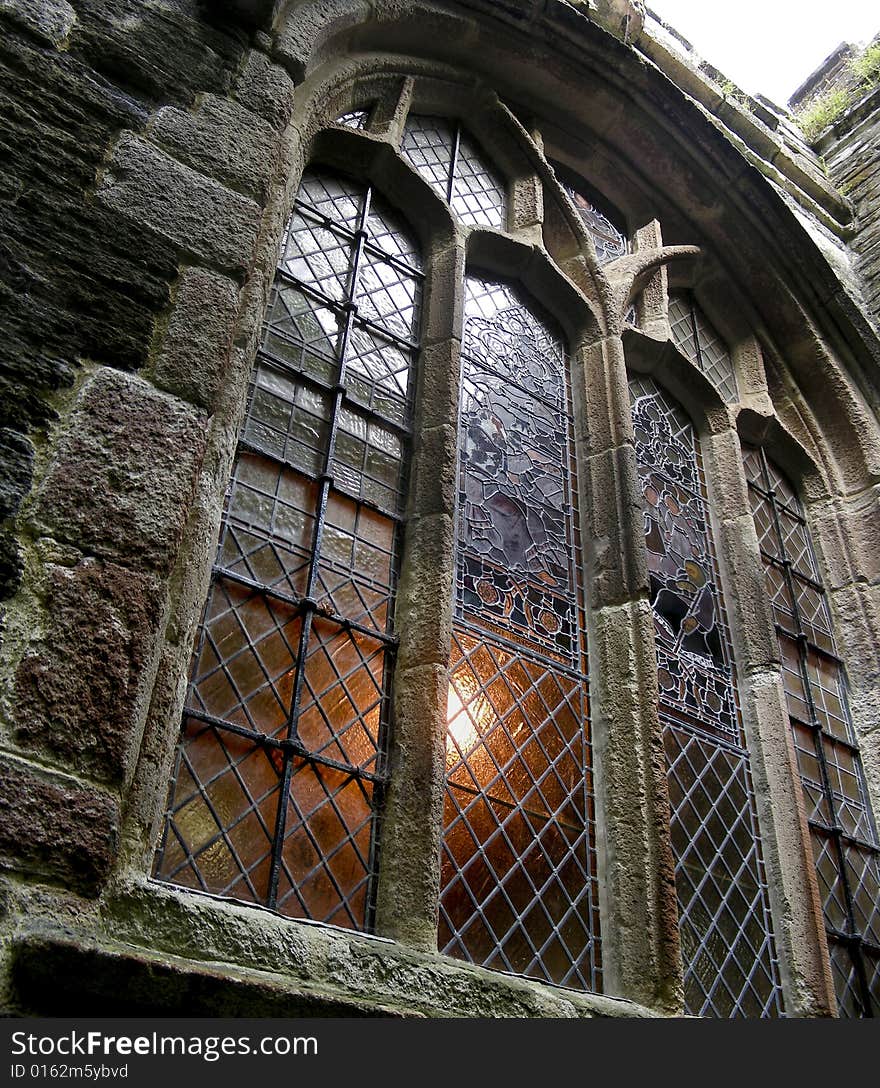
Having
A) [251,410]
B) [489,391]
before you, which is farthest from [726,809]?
[251,410]

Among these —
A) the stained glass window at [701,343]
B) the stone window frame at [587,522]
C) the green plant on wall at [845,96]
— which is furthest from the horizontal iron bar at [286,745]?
the green plant on wall at [845,96]

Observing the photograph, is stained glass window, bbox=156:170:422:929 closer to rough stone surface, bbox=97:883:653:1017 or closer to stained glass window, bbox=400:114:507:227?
rough stone surface, bbox=97:883:653:1017

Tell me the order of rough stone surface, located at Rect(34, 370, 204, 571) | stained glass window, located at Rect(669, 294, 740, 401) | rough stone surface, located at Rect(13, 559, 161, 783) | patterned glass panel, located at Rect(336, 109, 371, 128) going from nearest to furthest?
rough stone surface, located at Rect(13, 559, 161, 783) < rough stone surface, located at Rect(34, 370, 204, 571) < patterned glass panel, located at Rect(336, 109, 371, 128) < stained glass window, located at Rect(669, 294, 740, 401)

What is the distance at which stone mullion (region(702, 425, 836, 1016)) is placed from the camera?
310 centimetres

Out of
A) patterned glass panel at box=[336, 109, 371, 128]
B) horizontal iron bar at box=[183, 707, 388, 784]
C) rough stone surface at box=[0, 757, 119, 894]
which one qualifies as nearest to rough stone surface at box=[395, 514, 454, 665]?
horizontal iron bar at box=[183, 707, 388, 784]

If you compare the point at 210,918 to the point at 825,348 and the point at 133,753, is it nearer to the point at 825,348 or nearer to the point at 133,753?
the point at 133,753

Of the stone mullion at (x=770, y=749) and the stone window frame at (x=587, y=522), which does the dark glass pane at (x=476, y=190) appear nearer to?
the stone window frame at (x=587, y=522)

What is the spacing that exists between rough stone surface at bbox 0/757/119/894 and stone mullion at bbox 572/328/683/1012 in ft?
5.09

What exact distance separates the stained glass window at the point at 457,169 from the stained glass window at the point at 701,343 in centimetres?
105

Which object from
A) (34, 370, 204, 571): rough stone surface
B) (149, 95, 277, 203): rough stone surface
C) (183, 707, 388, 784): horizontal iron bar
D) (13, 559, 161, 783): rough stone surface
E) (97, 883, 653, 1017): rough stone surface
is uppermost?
(149, 95, 277, 203): rough stone surface

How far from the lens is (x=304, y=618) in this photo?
2.59 m

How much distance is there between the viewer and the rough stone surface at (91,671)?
5.56ft

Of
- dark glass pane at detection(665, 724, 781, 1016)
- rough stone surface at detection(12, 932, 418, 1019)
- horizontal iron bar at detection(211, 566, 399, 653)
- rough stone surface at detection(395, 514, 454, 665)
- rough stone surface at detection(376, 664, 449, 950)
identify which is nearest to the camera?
rough stone surface at detection(12, 932, 418, 1019)

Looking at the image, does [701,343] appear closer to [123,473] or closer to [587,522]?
[587,522]
